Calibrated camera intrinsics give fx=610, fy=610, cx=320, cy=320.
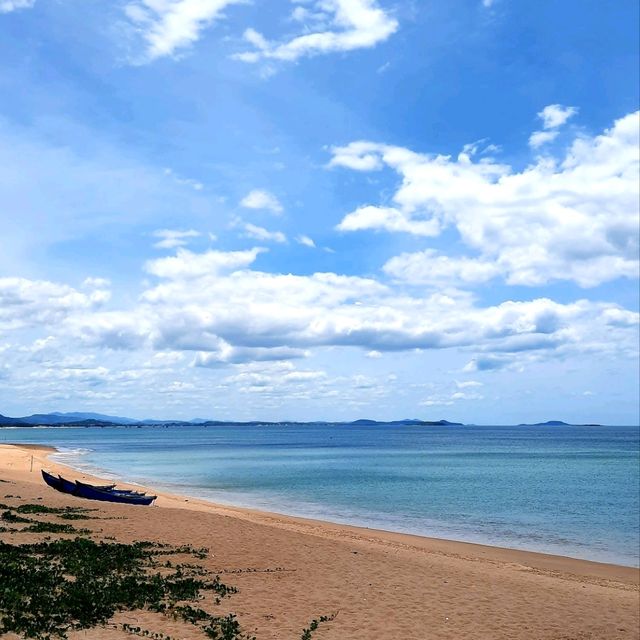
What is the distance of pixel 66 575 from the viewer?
49.8 feet

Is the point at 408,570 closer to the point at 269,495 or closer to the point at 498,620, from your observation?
the point at 498,620

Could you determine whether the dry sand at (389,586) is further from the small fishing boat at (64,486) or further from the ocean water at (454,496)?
the small fishing boat at (64,486)

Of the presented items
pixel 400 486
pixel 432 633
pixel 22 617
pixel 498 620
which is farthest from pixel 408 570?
pixel 400 486

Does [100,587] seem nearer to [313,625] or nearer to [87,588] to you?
[87,588]

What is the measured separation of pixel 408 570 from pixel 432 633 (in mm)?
6324

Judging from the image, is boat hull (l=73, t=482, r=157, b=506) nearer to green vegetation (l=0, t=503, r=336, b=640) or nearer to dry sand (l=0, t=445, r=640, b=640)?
dry sand (l=0, t=445, r=640, b=640)

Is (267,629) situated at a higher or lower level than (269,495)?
higher

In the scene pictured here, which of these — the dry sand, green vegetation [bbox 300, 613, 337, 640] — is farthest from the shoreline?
green vegetation [bbox 300, 613, 337, 640]

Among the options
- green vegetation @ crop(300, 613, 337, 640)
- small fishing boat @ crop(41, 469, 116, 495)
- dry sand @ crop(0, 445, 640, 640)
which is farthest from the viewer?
small fishing boat @ crop(41, 469, 116, 495)

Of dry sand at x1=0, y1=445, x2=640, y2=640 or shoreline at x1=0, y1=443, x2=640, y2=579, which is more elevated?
dry sand at x1=0, y1=445, x2=640, y2=640

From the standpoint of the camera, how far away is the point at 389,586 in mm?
18047

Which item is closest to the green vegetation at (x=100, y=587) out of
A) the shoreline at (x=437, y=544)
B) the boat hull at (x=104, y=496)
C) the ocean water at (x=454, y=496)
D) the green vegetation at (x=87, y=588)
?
the green vegetation at (x=87, y=588)

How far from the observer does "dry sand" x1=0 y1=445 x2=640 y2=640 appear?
47.0ft

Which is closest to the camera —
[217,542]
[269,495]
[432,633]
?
[432,633]
